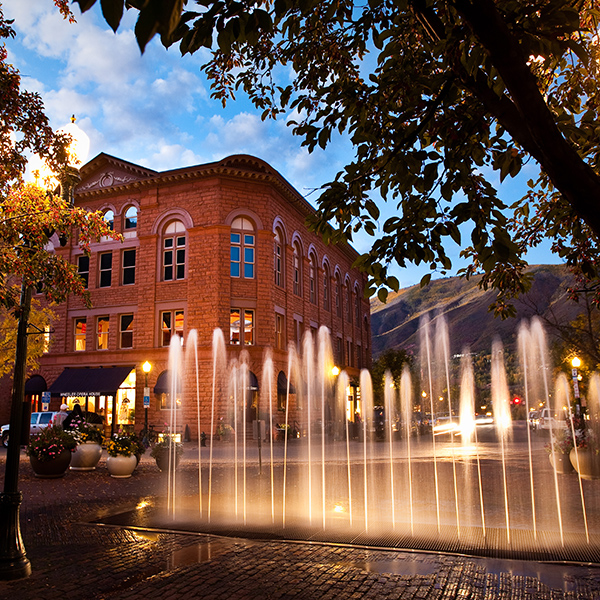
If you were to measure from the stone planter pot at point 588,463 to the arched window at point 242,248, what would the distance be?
22648 mm

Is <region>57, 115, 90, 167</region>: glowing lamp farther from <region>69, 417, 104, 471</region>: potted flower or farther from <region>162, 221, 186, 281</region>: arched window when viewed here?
<region>162, 221, 186, 281</region>: arched window

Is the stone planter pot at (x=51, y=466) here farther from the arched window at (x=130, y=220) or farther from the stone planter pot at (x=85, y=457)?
the arched window at (x=130, y=220)

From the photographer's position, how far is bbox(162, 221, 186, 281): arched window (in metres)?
35.0

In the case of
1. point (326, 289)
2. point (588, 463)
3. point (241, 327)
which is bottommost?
point (588, 463)

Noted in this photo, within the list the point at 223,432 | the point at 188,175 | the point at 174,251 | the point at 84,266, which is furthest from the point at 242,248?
the point at 84,266

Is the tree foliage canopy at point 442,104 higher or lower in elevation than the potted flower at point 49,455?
higher

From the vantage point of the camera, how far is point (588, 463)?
49.6 ft

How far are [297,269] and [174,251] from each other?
29.9 ft

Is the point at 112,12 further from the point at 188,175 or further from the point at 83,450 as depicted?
the point at 188,175

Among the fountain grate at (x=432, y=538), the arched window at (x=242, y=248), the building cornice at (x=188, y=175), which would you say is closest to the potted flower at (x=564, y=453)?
the fountain grate at (x=432, y=538)

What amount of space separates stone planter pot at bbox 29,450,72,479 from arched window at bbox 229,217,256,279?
742 inches

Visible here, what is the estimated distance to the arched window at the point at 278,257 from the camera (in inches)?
1433

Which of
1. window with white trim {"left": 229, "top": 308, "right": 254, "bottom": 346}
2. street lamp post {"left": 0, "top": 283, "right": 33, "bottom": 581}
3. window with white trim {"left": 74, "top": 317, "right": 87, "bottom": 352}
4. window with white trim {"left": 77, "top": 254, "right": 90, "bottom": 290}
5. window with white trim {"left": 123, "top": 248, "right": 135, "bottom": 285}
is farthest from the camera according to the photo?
window with white trim {"left": 77, "top": 254, "right": 90, "bottom": 290}

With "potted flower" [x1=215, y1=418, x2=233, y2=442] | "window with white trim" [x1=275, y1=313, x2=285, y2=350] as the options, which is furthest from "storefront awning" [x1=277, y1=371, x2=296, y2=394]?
"potted flower" [x1=215, y1=418, x2=233, y2=442]
